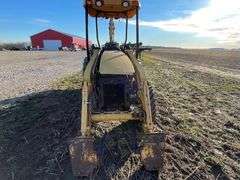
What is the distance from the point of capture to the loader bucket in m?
5.36

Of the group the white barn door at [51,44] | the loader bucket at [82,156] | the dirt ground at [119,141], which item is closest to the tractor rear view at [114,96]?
the loader bucket at [82,156]

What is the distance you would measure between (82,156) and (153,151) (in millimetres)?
1094

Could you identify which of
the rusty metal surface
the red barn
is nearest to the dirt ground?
the rusty metal surface

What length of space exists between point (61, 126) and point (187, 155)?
2.73 metres

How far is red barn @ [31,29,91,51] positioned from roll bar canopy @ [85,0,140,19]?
266ft

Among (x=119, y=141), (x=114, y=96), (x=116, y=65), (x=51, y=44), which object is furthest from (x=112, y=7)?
(x=51, y=44)

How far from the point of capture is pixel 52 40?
90.4 metres

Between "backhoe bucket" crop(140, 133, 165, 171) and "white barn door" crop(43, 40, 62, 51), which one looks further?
"white barn door" crop(43, 40, 62, 51)

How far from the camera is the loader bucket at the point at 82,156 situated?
5359mm

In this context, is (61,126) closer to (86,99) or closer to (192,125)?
(86,99)

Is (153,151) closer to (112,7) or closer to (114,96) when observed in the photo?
(114,96)

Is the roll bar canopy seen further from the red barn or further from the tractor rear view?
the red barn

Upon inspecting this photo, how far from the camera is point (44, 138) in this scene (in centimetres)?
695

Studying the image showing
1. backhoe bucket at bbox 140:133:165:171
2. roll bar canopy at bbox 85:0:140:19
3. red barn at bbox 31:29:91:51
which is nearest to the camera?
backhoe bucket at bbox 140:133:165:171
